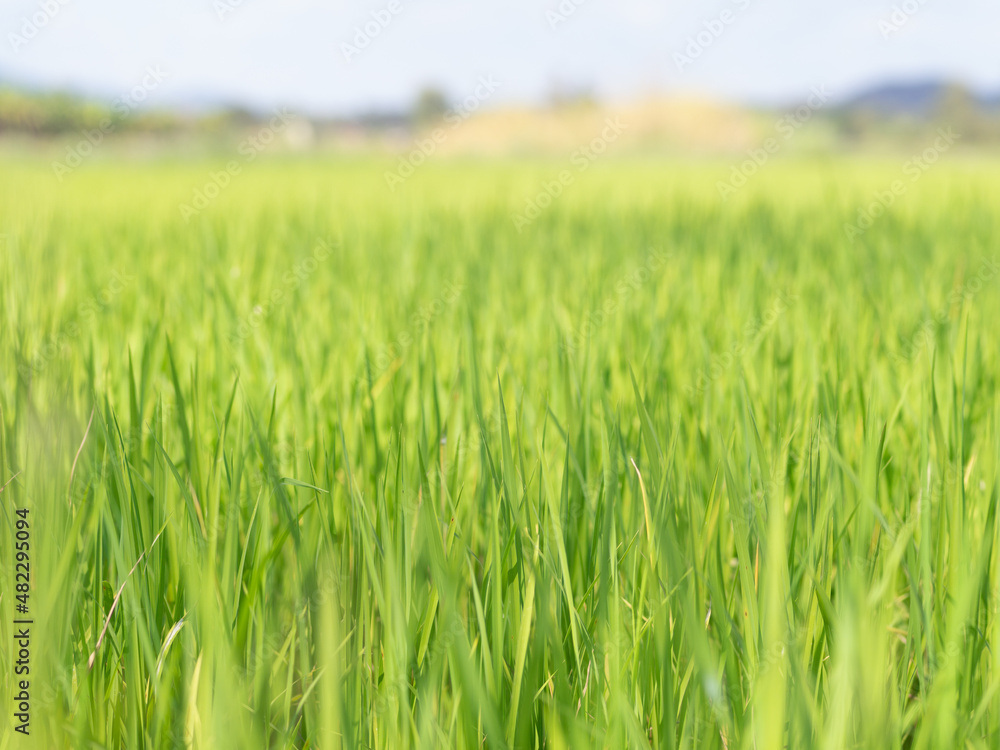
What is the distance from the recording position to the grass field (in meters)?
0.57

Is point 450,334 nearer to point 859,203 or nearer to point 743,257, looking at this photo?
point 743,257

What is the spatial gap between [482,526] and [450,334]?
0.68m

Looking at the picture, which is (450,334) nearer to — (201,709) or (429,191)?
(201,709)

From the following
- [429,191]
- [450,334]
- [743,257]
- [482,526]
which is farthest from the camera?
[429,191]

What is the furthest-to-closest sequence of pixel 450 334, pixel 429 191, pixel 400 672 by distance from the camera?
pixel 429 191 < pixel 450 334 < pixel 400 672

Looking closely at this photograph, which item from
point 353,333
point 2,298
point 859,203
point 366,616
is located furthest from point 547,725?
point 859,203

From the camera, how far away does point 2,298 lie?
65.5 inches

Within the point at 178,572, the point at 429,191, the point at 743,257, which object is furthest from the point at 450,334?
the point at 429,191

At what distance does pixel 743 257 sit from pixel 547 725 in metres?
2.21

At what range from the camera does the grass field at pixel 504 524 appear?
574mm

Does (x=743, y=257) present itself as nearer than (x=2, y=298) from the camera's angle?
No

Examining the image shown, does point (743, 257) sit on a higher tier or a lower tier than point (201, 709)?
higher

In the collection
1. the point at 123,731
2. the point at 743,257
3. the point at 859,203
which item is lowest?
the point at 123,731

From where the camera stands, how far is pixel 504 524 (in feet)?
2.77
